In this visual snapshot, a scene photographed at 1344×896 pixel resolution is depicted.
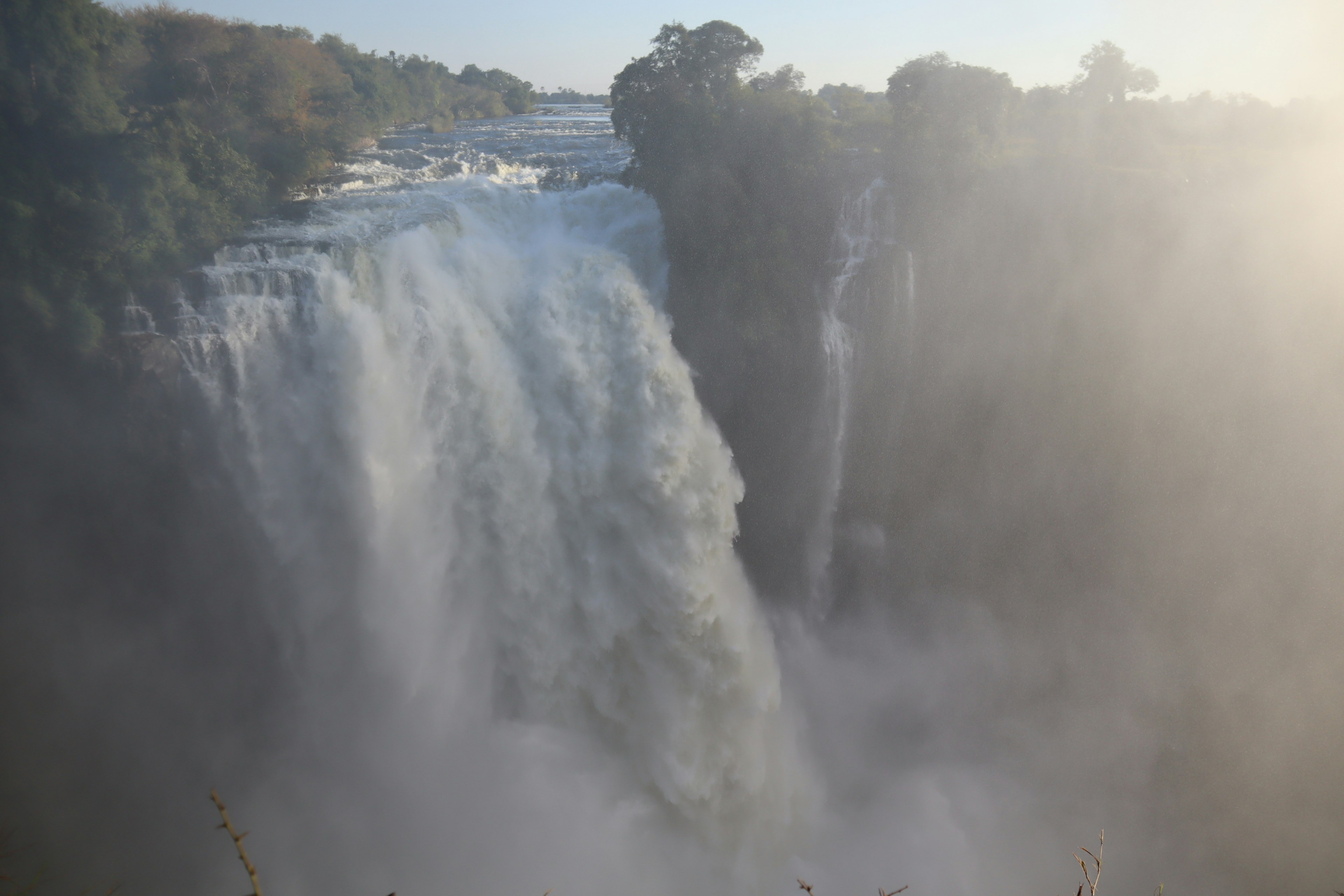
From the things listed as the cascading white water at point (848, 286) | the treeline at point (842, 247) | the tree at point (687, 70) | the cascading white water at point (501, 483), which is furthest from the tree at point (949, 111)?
the cascading white water at point (501, 483)

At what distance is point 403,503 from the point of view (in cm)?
1080

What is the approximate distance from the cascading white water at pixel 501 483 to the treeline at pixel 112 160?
3.82 feet

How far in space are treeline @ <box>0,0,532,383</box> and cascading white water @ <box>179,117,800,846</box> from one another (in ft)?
3.82

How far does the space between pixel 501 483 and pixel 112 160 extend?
8021 mm

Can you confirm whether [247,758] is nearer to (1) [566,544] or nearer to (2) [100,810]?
(2) [100,810]

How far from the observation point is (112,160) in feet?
36.0

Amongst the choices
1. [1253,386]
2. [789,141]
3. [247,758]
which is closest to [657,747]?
[247,758]

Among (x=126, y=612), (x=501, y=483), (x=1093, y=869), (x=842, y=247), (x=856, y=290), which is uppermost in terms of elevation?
(x=842, y=247)

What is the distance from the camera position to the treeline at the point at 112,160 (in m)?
10.4

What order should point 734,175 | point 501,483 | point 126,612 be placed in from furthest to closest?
point 734,175 < point 501,483 < point 126,612

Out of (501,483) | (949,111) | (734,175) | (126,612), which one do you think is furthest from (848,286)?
(126,612)

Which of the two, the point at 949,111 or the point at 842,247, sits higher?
the point at 949,111

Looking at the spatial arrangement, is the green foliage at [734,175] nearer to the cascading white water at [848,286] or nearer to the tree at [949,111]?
the cascading white water at [848,286]

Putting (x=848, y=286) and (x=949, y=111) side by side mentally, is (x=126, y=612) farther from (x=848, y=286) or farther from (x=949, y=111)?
(x=949, y=111)
